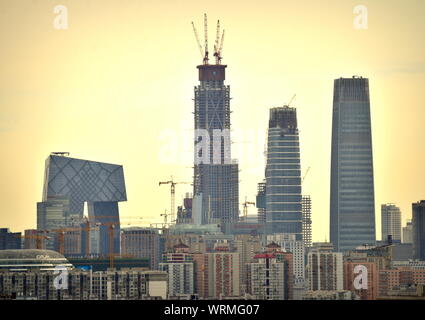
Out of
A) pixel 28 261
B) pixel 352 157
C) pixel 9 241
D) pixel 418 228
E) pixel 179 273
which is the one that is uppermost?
pixel 352 157

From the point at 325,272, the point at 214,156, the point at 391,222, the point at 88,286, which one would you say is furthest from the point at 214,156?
the point at 88,286

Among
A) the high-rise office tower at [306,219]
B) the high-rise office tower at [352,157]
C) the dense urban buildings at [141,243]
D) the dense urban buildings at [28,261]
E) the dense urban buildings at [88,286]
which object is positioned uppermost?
the high-rise office tower at [352,157]

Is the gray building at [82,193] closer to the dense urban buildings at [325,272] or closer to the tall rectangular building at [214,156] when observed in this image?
the tall rectangular building at [214,156]

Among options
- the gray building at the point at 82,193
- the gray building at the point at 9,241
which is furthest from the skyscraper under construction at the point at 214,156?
the gray building at the point at 9,241

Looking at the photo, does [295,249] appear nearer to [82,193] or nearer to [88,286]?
[82,193]

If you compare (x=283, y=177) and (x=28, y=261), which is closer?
(x=28, y=261)

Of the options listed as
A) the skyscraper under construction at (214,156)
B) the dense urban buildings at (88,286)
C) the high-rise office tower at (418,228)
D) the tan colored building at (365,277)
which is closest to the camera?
the dense urban buildings at (88,286)
